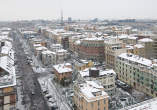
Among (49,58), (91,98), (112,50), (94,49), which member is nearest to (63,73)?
(112,50)

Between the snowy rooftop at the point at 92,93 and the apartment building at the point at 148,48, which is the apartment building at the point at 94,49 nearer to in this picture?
the apartment building at the point at 148,48

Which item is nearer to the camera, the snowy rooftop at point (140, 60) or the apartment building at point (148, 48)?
the snowy rooftop at point (140, 60)

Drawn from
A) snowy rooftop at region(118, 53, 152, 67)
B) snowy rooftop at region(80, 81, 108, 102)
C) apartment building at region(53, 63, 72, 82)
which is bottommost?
apartment building at region(53, 63, 72, 82)

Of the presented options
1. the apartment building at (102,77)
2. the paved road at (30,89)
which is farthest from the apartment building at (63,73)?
the apartment building at (102,77)

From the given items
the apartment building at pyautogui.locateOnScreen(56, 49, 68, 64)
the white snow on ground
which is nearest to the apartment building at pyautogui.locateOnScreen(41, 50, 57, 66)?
the apartment building at pyautogui.locateOnScreen(56, 49, 68, 64)

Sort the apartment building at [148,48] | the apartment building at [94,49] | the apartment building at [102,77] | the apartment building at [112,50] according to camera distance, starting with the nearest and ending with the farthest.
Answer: the apartment building at [102,77]
the apartment building at [112,50]
the apartment building at [148,48]
the apartment building at [94,49]

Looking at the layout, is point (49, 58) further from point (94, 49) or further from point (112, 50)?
point (112, 50)

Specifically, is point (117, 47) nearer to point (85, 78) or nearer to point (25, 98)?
point (85, 78)

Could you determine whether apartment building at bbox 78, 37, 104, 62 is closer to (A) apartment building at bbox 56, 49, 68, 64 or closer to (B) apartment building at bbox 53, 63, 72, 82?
(A) apartment building at bbox 56, 49, 68, 64

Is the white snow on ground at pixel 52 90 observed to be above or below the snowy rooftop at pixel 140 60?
below
